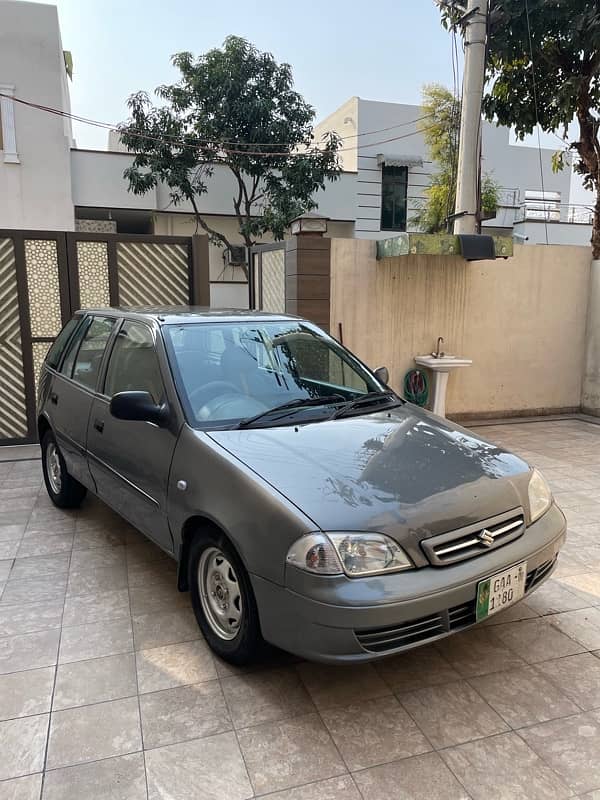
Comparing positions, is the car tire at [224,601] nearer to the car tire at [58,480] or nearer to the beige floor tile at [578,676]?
the beige floor tile at [578,676]

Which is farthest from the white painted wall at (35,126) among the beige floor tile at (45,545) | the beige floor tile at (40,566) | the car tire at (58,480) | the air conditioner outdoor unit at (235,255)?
the beige floor tile at (40,566)

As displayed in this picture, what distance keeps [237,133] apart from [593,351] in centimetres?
894

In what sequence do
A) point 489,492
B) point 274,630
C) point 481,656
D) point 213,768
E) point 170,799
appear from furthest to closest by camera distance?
1. point 481,656
2. point 489,492
3. point 274,630
4. point 213,768
5. point 170,799

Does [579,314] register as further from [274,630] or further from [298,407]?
[274,630]

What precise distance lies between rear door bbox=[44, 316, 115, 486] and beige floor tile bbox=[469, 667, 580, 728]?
270 centimetres

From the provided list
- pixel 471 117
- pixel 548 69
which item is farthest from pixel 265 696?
pixel 548 69

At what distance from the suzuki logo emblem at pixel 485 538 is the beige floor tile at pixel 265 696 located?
973 millimetres

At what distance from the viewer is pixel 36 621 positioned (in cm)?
307

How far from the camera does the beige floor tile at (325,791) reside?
6.46 feet

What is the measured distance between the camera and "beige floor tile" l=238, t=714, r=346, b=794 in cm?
205

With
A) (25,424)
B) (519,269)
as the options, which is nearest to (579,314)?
(519,269)

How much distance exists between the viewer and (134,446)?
3.23 meters

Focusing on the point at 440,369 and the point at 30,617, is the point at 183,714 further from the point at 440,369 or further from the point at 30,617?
the point at 440,369

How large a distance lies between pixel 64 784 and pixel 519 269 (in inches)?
298
